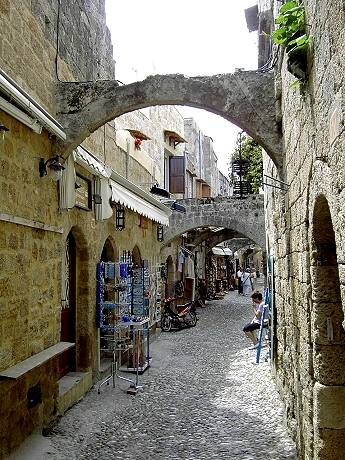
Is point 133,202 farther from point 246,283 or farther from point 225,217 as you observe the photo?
point 246,283

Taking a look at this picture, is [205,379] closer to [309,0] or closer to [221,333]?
[221,333]

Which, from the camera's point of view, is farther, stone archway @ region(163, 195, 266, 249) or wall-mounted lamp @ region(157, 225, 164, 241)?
stone archway @ region(163, 195, 266, 249)

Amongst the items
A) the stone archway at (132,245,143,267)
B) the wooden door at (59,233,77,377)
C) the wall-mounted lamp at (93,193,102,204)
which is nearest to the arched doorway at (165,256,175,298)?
the stone archway at (132,245,143,267)

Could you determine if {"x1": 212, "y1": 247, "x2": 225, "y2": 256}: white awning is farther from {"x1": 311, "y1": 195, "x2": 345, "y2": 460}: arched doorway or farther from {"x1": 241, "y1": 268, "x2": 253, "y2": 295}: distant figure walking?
{"x1": 311, "y1": 195, "x2": 345, "y2": 460}: arched doorway

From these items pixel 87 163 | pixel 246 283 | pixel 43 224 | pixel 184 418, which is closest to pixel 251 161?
pixel 246 283

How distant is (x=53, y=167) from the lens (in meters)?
4.99

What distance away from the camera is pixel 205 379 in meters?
7.19

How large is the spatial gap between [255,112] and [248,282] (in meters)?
22.7

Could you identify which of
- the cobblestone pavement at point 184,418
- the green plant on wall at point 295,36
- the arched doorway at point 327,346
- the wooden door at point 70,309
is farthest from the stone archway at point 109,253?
the green plant on wall at point 295,36

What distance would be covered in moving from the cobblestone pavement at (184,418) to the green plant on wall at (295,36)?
10.9 feet

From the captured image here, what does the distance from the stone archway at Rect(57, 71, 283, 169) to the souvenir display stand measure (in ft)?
8.36

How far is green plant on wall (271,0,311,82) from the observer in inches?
111

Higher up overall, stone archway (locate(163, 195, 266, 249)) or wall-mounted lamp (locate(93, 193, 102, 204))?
stone archway (locate(163, 195, 266, 249))

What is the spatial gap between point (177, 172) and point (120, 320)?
43.0ft
